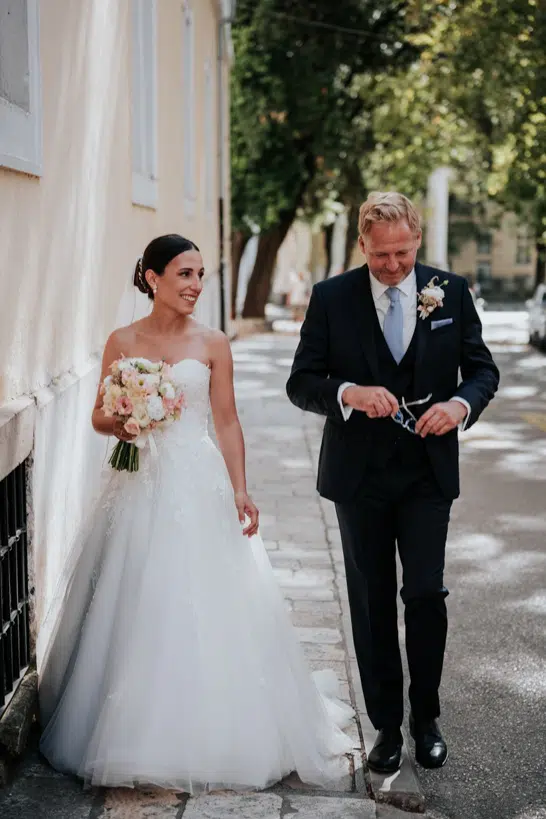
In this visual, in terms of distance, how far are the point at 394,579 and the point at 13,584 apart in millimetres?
1400

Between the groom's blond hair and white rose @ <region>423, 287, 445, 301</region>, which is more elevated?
the groom's blond hair

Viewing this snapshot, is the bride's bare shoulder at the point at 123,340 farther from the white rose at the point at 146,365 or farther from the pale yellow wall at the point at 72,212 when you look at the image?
the pale yellow wall at the point at 72,212

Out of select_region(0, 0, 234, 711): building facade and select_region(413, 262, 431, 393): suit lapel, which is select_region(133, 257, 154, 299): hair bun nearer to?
select_region(0, 0, 234, 711): building facade

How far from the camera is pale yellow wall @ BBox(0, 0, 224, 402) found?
4.40m

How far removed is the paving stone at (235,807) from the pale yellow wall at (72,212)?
1.60 meters

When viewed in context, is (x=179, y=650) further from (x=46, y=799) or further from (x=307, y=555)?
(x=307, y=555)

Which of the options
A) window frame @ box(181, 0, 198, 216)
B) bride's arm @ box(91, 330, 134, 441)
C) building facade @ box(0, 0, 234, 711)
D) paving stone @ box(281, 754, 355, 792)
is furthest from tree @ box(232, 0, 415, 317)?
paving stone @ box(281, 754, 355, 792)

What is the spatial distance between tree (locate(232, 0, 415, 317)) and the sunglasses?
73.4ft

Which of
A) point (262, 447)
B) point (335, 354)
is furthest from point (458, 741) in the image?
point (262, 447)

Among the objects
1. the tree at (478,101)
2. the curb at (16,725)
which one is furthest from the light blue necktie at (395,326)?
the tree at (478,101)

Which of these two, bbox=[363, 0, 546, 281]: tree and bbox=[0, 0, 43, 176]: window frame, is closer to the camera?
Answer: bbox=[0, 0, 43, 176]: window frame

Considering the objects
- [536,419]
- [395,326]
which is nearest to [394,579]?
[395,326]

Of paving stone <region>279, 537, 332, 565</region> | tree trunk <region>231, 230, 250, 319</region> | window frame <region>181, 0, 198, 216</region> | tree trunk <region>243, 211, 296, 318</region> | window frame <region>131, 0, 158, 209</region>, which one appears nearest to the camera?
paving stone <region>279, 537, 332, 565</region>

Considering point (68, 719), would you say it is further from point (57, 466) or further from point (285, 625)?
point (57, 466)
